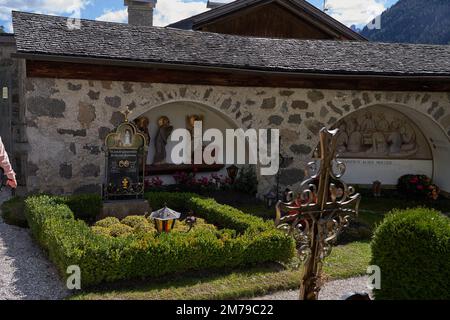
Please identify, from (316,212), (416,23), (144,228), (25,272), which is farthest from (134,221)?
(416,23)

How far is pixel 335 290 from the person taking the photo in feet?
20.9

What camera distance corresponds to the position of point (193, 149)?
40.9 ft

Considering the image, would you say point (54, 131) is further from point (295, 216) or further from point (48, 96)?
point (295, 216)

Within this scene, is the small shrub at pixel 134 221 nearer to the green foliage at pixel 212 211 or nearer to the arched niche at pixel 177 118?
the green foliage at pixel 212 211

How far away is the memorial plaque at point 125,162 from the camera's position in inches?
352

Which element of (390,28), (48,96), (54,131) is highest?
(390,28)

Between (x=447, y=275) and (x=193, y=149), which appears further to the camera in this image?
(x=193, y=149)

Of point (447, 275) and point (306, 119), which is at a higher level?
point (306, 119)

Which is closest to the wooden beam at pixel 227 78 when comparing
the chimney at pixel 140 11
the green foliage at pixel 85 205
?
the green foliage at pixel 85 205

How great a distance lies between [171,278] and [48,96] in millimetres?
4952

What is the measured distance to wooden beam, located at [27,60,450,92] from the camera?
9.56 m

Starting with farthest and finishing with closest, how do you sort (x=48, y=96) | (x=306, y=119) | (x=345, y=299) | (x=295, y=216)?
(x=306, y=119) → (x=48, y=96) → (x=295, y=216) → (x=345, y=299)

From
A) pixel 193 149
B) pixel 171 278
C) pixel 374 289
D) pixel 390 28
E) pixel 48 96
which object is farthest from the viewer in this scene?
pixel 390 28

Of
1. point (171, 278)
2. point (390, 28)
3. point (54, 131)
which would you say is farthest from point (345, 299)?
point (390, 28)
